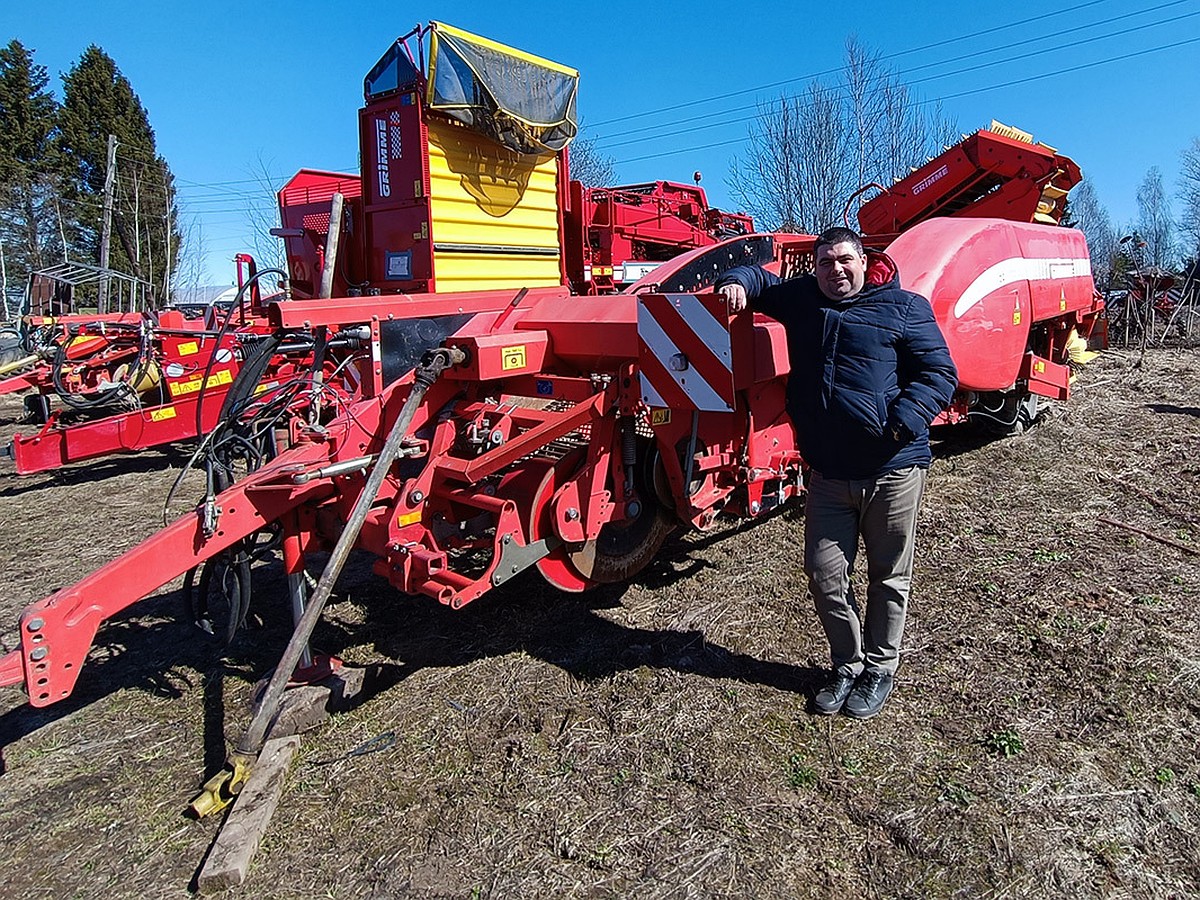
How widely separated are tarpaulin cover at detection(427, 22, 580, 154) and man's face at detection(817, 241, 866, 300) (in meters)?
3.98

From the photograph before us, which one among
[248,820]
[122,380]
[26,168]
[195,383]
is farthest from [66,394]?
[26,168]

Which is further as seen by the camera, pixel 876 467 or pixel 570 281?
pixel 570 281

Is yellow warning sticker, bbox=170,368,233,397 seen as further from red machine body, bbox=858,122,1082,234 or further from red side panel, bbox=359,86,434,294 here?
red machine body, bbox=858,122,1082,234

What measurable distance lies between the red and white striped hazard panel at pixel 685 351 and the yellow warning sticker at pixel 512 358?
0.53 metres

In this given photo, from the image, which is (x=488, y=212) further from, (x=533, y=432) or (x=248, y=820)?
(x=248, y=820)

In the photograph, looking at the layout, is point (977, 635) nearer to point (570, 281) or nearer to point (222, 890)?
point (222, 890)

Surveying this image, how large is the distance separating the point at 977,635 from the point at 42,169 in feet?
119

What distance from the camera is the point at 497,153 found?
6434mm

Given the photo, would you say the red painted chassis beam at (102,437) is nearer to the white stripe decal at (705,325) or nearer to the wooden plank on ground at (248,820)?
the wooden plank on ground at (248,820)

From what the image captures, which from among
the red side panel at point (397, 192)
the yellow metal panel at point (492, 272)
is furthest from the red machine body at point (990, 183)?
the red side panel at point (397, 192)

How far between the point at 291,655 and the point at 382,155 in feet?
15.3

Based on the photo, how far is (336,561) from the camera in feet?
8.96

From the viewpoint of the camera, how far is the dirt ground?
232 cm

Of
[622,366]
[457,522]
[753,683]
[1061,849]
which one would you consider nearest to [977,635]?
[753,683]
